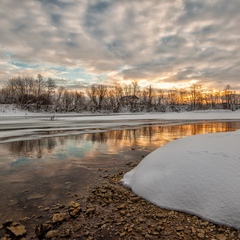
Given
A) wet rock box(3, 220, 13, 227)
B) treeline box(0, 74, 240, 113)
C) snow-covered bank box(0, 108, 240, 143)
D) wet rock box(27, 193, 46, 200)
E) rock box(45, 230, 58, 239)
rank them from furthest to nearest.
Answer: treeline box(0, 74, 240, 113), snow-covered bank box(0, 108, 240, 143), wet rock box(27, 193, 46, 200), wet rock box(3, 220, 13, 227), rock box(45, 230, 58, 239)

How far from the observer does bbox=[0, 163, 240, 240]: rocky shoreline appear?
3420 mm

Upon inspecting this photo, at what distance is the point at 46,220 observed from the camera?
154 inches

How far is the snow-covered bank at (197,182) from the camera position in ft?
12.3

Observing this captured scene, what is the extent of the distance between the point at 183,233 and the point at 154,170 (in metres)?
2.00

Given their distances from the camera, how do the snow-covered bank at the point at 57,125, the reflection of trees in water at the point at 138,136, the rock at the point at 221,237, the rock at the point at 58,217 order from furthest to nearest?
the snow-covered bank at the point at 57,125 < the reflection of trees in water at the point at 138,136 < the rock at the point at 58,217 < the rock at the point at 221,237

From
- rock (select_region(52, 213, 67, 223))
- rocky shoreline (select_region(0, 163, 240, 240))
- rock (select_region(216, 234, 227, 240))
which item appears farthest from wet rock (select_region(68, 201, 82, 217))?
rock (select_region(216, 234, 227, 240))

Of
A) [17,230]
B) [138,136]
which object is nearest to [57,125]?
[138,136]

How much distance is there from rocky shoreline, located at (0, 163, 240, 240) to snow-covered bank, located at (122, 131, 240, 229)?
0.21 m

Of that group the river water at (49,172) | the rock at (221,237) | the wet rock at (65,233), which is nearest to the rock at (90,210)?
the wet rock at (65,233)

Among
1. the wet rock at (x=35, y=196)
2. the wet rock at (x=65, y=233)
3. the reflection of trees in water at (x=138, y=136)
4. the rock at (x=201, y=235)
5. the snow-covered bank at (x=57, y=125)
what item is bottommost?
the wet rock at (x=65, y=233)

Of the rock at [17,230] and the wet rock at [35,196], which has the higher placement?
the rock at [17,230]

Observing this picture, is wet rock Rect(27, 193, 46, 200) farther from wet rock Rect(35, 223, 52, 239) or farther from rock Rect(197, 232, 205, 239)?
rock Rect(197, 232, 205, 239)

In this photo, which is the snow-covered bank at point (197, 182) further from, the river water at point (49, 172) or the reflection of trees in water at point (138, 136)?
the reflection of trees in water at point (138, 136)

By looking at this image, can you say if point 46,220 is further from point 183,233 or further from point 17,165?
point 17,165
